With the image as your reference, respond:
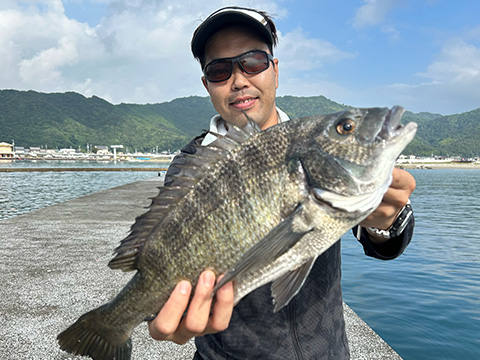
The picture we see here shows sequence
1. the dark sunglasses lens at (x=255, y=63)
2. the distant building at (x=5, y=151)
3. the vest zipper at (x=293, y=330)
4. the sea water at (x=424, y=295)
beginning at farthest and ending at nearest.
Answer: the distant building at (x=5, y=151) < the sea water at (x=424, y=295) < the dark sunglasses lens at (x=255, y=63) < the vest zipper at (x=293, y=330)

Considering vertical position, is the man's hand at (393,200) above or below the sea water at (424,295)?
above

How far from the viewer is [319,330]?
2.32 m

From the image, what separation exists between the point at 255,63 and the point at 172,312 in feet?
6.56

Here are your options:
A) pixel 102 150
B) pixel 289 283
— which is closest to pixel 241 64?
pixel 289 283

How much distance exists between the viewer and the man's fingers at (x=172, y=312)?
1.96 metres

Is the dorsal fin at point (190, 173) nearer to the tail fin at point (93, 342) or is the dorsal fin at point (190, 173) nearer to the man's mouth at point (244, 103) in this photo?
the tail fin at point (93, 342)

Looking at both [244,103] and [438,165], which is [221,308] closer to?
[244,103]

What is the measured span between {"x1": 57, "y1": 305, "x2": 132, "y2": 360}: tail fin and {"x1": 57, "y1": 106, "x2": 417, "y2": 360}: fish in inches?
7.5

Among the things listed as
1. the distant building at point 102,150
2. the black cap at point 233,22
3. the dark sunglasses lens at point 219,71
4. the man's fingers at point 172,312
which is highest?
the black cap at point 233,22

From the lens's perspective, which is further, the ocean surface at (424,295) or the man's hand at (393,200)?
the ocean surface at (424,295)

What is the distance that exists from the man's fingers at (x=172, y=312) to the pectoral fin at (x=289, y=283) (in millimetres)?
493

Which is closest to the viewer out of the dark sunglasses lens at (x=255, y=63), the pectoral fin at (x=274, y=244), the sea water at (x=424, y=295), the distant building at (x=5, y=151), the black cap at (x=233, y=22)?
the pectoral fin at (x=274, y=244)

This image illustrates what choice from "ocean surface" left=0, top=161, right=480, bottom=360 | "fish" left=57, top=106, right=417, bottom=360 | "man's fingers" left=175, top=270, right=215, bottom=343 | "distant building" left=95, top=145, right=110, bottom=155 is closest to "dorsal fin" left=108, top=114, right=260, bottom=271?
"fish" left=57, top=106, right=417, bottom=360

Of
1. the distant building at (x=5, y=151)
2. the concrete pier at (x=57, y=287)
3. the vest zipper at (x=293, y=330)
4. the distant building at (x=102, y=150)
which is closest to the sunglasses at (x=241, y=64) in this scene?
the vest zipper at (x=293, y=330)
